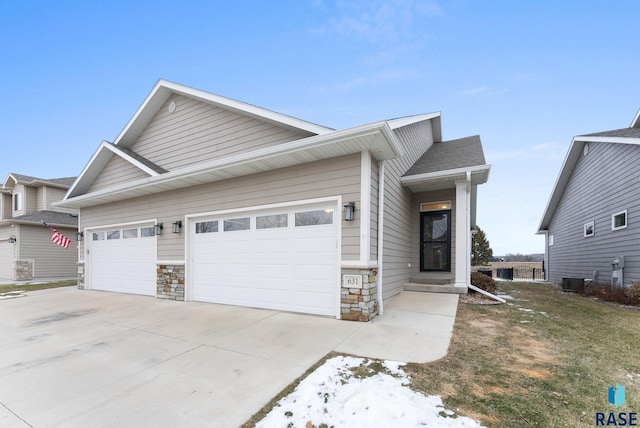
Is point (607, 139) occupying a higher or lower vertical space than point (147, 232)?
higher

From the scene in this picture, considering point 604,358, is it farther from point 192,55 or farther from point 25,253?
point 25,253

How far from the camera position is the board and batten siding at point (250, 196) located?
18.1 feet

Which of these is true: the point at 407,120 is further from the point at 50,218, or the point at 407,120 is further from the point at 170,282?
the point at 50,218

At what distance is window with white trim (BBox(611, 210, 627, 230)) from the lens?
28.2 ft

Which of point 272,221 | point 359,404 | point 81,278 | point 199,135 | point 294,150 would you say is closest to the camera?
point 359,404

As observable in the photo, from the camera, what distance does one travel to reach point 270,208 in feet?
21.2

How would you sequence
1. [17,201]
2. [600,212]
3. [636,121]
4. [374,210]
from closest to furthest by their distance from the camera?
[374,210] < [600,212] < [636,121] < [17,201]

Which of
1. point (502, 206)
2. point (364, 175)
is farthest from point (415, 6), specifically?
point (502, 206)

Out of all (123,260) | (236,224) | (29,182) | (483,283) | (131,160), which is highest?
(29,182)

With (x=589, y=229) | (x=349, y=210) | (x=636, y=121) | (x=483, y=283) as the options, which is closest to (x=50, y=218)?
(x=349, y=210)

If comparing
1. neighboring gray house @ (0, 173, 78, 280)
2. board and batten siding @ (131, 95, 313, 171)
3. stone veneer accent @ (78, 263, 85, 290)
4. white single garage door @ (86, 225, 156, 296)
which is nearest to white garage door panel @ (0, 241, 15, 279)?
neighboring gray house @ (0, 173, 78, 280)

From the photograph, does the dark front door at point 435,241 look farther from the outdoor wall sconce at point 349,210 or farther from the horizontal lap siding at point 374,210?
the outdoor wall sconce at point 349,210

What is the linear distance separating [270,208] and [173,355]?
3396mm

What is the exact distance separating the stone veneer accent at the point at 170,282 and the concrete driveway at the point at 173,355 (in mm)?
1028
